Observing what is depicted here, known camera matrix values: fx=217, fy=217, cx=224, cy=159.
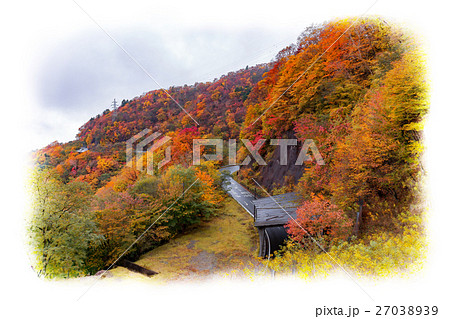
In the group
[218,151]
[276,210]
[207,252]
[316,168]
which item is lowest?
[207,252]

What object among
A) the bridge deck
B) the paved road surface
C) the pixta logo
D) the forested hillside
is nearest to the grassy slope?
the paved road surface

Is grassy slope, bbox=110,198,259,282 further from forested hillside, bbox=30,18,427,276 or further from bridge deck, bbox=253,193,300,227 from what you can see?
bridge deck, bbox=253,193,300,227

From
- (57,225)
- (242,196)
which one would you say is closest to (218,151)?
(242,196)

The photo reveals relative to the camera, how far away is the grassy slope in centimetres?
1023

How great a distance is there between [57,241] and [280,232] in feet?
30.5

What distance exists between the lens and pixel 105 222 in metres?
12.1

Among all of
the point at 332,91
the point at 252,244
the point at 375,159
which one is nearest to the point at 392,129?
the point at 375,159

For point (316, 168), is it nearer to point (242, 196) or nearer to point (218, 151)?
point (242, 196)

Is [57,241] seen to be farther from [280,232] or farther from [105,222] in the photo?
[280,232]

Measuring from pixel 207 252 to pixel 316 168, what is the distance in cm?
815

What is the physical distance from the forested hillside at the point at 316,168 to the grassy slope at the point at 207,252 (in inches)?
42.8

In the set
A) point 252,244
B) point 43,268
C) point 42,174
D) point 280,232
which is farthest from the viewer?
point 252,244

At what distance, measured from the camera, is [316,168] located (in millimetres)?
11719

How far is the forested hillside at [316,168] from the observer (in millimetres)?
6469
